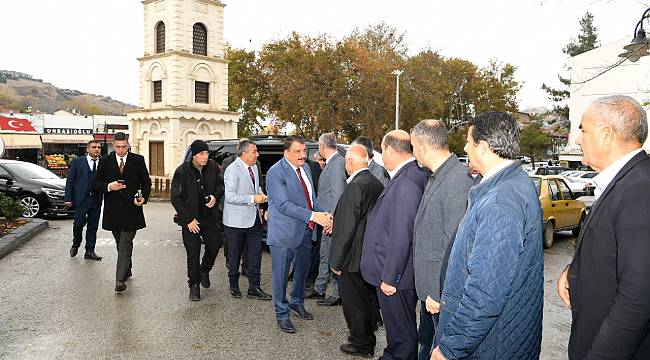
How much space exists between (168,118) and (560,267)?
2579 cm

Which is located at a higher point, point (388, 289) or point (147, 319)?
point (388, 289)

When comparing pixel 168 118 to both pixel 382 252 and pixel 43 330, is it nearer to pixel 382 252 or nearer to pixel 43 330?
pixel 43 330

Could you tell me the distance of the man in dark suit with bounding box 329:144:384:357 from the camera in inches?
194

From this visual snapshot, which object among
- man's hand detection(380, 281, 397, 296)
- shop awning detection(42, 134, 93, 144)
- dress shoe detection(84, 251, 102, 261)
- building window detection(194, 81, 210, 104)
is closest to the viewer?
man's hand detection(380, 281, 397, 296)

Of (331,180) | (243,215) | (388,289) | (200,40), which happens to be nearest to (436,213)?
(388,289)

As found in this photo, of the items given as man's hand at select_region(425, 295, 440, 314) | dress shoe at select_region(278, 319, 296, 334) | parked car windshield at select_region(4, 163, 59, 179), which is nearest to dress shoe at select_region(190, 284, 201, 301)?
dress shoe at select_region(278, 319, 296, 334)

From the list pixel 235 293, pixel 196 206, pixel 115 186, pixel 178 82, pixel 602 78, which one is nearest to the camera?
pixel 196 206

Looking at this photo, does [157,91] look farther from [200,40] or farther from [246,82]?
[246,82]

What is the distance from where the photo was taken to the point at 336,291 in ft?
23.1

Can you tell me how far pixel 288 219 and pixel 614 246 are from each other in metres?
3.97

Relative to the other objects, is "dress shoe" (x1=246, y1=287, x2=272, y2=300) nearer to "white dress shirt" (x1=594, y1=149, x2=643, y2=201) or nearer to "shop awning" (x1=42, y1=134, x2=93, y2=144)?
"white dress shirt" (x1=594, y1=149, x2=643, y2=201)

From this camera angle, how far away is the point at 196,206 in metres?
7.05

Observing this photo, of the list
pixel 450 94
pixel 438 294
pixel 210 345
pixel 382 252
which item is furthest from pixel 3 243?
pixel 450 94

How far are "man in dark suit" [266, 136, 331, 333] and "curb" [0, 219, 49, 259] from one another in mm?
6254
